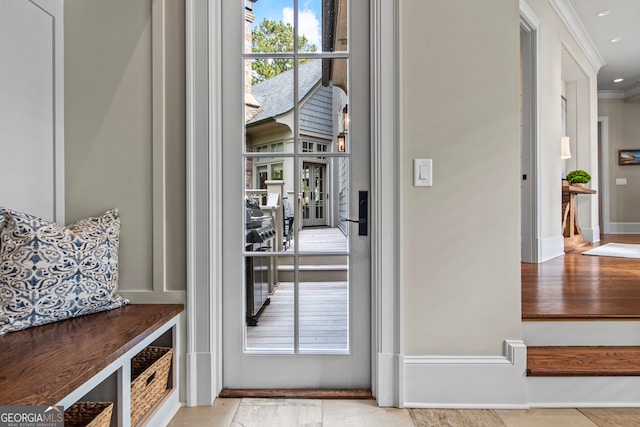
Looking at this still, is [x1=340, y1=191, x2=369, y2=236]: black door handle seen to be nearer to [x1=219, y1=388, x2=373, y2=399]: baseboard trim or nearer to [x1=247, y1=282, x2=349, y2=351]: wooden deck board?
[x1=247, y1=282, x2=349, y2=351]: wooden deck board

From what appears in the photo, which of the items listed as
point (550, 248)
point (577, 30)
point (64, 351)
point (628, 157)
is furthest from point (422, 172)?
point (628, 157)

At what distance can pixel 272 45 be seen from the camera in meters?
1.75

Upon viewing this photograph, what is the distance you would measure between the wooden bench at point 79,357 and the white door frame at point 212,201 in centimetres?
16

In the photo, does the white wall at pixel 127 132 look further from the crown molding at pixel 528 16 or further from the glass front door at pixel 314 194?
the crown molding at pixel 528 16

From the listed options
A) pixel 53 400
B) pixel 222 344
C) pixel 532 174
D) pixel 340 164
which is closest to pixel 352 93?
pixel 340 164

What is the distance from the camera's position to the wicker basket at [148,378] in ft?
4.31

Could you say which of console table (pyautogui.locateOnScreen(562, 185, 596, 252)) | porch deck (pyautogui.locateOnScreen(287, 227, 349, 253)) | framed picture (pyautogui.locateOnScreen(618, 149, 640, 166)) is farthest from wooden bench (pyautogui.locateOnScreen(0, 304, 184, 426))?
framed picture (pyautogui.locateOnScreen(618, 149, 640, 166))

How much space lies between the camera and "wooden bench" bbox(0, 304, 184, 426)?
91 centimetres

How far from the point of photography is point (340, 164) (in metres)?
1.74

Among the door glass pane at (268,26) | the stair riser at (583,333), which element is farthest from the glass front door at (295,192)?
the stair riser at (583,333)

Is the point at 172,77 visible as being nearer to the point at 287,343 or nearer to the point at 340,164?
the point at 340,164

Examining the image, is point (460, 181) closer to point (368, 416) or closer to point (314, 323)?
point (314, 323)

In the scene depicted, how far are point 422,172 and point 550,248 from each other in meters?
2.96

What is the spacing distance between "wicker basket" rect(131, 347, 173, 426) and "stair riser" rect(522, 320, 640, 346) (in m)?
1.75
